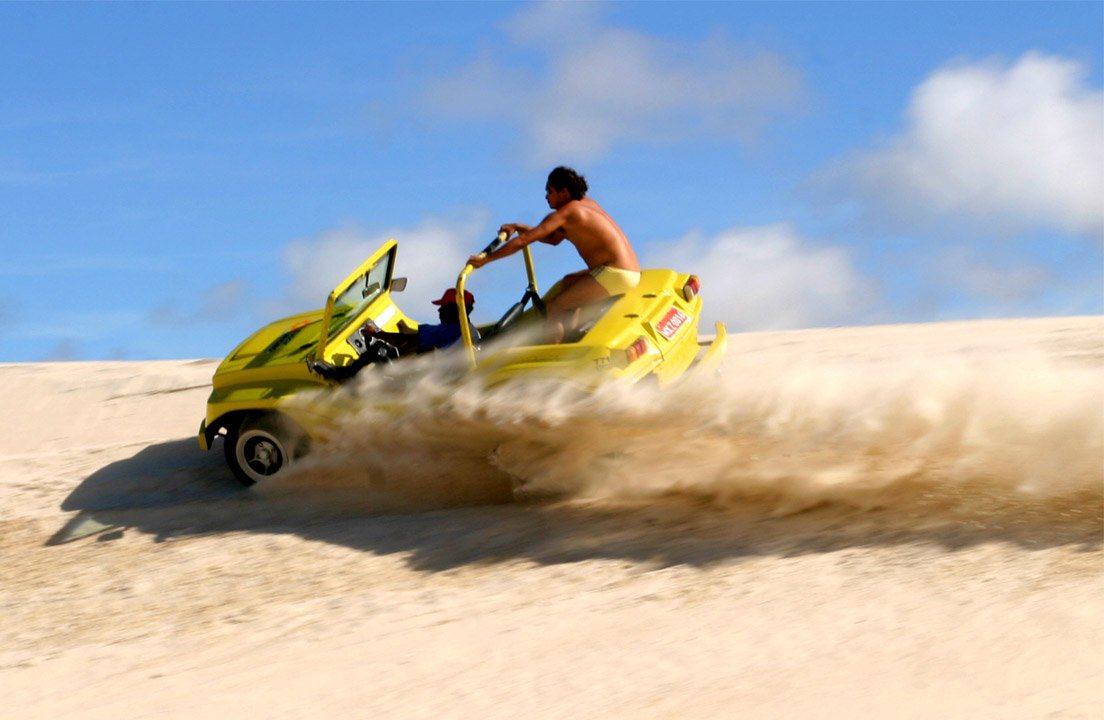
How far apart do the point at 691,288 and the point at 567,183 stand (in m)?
1.03

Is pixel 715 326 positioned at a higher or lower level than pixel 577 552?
higher

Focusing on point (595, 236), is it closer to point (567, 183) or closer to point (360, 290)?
point (567, 183)

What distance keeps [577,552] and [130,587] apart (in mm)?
2462

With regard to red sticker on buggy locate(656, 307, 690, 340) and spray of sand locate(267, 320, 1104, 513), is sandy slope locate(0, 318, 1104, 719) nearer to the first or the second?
spray of sand locate(267, 320, 1104, 513)

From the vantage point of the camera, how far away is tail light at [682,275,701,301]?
835 cm

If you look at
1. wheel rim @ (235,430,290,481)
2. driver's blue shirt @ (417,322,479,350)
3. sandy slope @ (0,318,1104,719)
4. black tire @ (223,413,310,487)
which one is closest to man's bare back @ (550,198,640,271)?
driver's blue shirt @ (417,322,479,350)

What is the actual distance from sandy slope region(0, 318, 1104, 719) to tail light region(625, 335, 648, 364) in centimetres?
32

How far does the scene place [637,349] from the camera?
25.1ft

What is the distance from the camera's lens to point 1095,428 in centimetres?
665

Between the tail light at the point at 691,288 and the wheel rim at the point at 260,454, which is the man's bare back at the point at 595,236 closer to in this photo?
the tail light at the point at 691,288

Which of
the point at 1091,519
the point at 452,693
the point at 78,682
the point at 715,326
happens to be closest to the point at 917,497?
the point at 1091,519

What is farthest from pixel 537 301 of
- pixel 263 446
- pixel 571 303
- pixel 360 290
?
pixel 263 446

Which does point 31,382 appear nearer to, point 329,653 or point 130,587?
point 130,587

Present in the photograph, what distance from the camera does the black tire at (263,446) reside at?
8.80m
